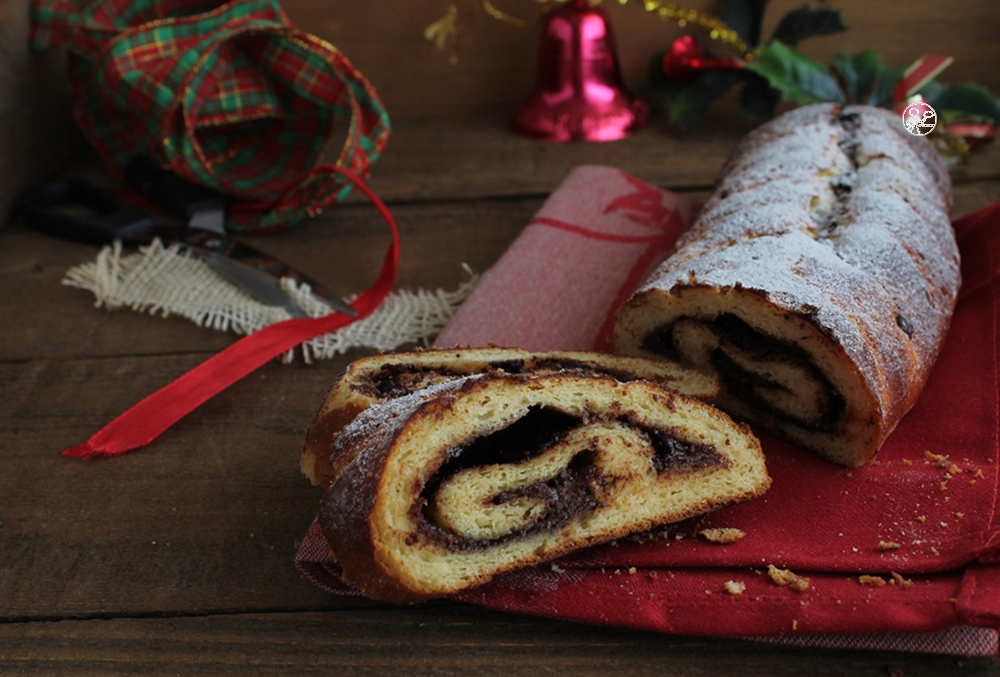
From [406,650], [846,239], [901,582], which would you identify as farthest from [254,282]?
[901,582]

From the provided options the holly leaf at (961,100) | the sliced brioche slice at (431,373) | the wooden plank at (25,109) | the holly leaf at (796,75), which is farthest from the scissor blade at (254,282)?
the holly leaf at (961,100)

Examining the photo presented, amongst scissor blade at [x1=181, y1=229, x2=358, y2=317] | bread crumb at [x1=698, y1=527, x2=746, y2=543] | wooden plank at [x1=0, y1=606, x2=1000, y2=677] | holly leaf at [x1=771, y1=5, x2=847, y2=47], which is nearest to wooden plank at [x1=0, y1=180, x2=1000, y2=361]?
scissor blade at [x1=181, y1=229, x2=358, y2=317]

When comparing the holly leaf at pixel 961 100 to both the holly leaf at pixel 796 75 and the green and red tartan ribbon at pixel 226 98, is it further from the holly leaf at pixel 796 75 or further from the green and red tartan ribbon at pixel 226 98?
the green and red tartan ribbon at pixel 226 98

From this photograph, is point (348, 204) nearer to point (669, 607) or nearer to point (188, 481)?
point (188, 481)

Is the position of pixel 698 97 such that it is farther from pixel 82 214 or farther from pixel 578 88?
pixel 82 214

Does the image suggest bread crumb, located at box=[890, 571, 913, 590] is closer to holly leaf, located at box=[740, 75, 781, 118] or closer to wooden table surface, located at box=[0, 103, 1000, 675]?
wooden table surface, located at box=[0, 103, 1000, 675]
